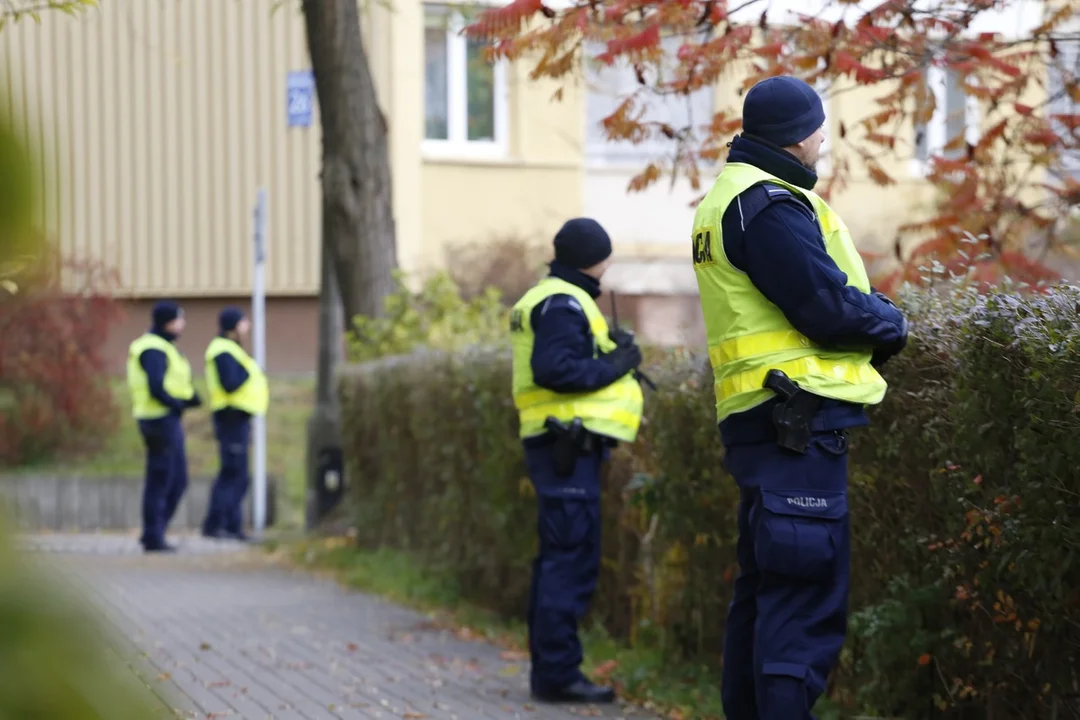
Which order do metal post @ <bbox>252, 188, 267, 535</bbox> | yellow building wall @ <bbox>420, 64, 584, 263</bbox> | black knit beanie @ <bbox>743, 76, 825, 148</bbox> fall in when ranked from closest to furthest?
black knit beanie @ <bbox>743, 76, 825, 148</bbox>
metal post @ <bbox>252, 188, 267, 535</bbox>
yellow building wall @ <bbox>420, 64, 584, 263</bbox>

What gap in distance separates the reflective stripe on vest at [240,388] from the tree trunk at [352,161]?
1374mm

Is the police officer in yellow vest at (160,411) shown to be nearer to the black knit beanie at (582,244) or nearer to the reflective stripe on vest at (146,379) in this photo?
the reflective stripe on vest at (146,379)

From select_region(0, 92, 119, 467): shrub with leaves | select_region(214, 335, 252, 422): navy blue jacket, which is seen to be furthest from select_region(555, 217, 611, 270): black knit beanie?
select_region(0, 92, 119, 467): shrub with leaves

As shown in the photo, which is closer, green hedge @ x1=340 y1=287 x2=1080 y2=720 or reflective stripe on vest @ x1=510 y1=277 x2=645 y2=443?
green hedge @ x1=340 y1=287 x2=1080 y2=720

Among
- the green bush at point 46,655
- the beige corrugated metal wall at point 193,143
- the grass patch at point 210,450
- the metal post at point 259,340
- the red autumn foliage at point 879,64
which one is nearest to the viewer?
the green bush at point 46,655

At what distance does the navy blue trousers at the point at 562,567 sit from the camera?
20.5ft

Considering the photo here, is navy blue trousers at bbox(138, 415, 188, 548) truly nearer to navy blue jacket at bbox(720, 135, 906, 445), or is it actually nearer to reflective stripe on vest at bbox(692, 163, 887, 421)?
reflective stripe on vest at bbox(692, 163, 887, 421)

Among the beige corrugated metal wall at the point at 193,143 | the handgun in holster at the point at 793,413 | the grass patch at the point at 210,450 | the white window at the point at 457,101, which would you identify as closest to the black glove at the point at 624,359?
the handgun in holster at the point at 793,413

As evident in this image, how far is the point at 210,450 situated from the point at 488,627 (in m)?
10.6

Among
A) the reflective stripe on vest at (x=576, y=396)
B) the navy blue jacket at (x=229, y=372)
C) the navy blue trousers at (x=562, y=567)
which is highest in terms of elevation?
the reflective stripe on vest at (x=576, y=396)

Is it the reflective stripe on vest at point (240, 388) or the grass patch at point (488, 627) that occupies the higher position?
the reflective stripe on vest at point (240, 388)

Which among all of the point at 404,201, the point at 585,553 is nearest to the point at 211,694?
the point at 585,553

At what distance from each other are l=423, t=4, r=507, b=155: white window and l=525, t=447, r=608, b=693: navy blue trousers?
1505cm

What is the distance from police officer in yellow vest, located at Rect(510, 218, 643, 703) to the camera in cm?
625
